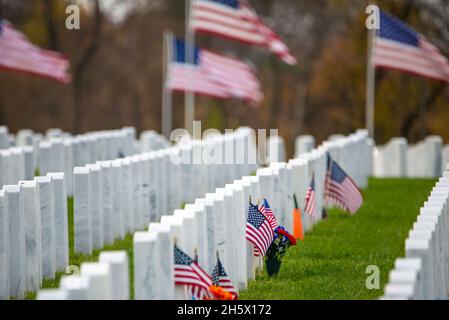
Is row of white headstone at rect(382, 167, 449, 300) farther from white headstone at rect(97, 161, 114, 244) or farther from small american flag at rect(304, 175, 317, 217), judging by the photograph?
white headstone at rect(97, 161, 114, 244)

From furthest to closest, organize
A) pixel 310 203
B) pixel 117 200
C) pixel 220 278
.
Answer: pixel 310 203
pixel 117 200
pixel 220 278

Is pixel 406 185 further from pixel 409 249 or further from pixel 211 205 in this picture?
pixel 409 249

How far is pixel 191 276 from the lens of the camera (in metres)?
8.70

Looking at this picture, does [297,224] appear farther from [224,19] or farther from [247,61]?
[247,61]

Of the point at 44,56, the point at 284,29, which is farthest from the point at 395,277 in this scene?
the point at 284,29

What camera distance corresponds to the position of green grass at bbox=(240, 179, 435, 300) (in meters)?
10.3

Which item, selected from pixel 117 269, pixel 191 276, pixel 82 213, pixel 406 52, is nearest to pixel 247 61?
pixel 406 52

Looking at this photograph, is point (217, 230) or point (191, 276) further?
point (217, 230)

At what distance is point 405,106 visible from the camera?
1657 inches

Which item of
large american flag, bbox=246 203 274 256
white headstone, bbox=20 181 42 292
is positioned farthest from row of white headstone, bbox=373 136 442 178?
white headstone, bbox=20 181 42 292

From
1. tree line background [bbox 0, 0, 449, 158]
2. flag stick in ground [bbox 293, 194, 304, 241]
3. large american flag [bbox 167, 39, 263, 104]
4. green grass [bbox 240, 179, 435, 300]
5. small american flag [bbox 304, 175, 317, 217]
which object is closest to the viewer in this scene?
green grass [bbox 240, 179, 435, 300]

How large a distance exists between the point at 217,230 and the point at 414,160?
17.2 m

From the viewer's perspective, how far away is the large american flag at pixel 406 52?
933 inches

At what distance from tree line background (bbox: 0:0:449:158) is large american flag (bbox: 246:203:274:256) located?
25839mm
